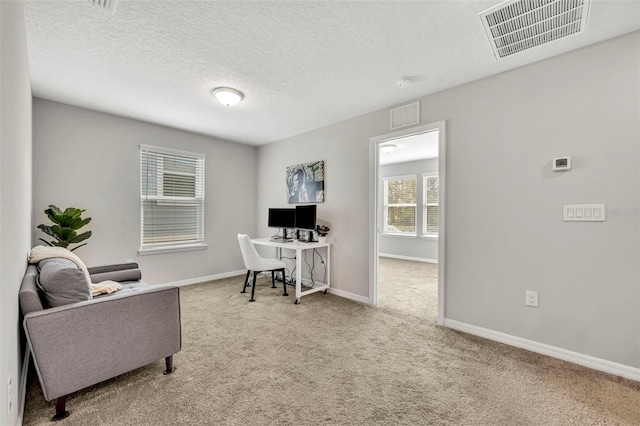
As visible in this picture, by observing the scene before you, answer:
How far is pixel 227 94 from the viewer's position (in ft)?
9.51

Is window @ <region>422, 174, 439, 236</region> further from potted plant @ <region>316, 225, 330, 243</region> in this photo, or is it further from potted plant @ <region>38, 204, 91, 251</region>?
potted plant @ <region>38, 204, 91, 251</region>

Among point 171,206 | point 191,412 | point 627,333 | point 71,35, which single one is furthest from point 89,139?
point 627,333

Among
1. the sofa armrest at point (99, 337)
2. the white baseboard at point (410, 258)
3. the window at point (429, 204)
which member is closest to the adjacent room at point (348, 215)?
the sofa armrest at point (99, 337)

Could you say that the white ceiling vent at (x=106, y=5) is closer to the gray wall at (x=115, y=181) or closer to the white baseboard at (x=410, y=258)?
the gray wall at (x=115, y=181)

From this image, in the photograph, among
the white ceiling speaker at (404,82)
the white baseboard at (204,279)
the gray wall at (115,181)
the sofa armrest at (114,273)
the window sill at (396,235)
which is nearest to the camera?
the white ceiling speaker at (404,82)

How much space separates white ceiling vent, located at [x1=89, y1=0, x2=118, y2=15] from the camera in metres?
1.70

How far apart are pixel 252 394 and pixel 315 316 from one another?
1.37m

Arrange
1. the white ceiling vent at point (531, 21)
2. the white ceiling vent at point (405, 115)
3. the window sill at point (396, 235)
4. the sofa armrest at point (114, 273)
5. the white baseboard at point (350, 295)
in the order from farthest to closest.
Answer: the window sill at point (396, 235) → the white baseboard at point (350, 295) → the white ceiling vent at point (405, 115) → the sofa armrest at point (114, 273) → the white ceiling vent at point (531, 21)

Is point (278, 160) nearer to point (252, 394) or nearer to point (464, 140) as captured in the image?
point (464, 140)

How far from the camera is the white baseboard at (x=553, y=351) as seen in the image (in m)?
2.01

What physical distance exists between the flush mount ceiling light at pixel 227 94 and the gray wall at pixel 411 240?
16.2 ft

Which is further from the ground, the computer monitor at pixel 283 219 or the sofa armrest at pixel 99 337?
the computer monitor at pixel 283 219

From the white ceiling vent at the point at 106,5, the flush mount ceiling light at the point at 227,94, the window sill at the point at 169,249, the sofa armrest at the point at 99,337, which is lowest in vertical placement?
the sofa armrest at the point at 99,337

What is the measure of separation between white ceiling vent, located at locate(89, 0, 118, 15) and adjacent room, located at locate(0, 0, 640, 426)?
0.04 meters
